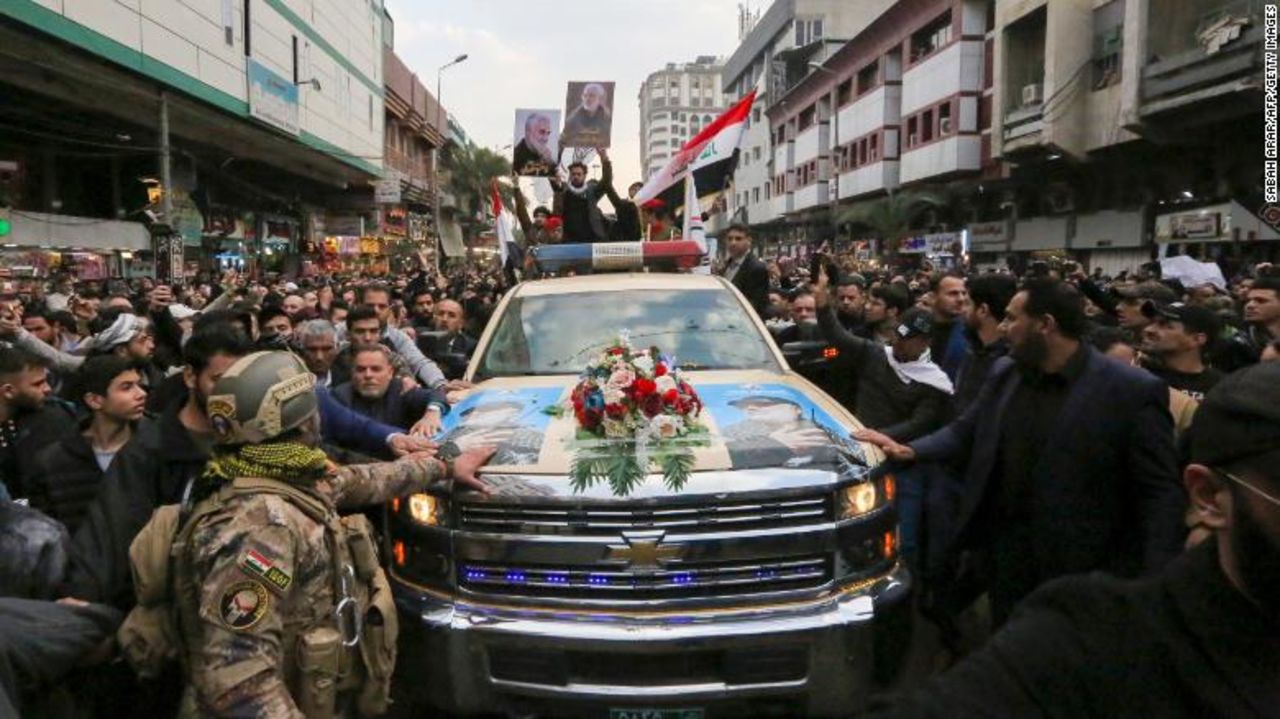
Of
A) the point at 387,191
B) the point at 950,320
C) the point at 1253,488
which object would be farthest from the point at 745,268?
the point at 387,191

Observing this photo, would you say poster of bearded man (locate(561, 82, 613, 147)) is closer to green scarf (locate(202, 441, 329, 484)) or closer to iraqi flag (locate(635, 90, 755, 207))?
iraqi flag (locate(635, 90, 755, 207))

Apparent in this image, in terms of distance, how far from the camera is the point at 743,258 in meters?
8.70

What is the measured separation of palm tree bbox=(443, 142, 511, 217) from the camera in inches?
2842

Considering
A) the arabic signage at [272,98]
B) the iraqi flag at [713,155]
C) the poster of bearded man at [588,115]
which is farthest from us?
the arabic signage at [272,98]

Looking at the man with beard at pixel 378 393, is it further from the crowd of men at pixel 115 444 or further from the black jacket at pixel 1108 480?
the black jacket at pixel 1108 480

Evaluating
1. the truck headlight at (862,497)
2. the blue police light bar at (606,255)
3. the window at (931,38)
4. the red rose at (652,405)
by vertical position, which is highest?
the window at (931,38)

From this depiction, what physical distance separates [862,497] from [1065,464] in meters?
0.79

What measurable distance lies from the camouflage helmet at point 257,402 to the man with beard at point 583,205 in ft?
23.0

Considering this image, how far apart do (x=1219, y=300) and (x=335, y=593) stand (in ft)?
25.8

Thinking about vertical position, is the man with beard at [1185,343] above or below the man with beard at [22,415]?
above

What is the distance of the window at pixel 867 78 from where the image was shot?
158ft

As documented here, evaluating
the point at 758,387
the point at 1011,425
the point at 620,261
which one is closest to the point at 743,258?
the point at 620,261

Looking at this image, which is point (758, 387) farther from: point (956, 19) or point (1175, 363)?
point (956, 19)

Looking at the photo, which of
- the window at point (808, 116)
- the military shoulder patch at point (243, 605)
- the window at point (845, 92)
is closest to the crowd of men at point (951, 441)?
the military shoulder patch at point (243, 605)
